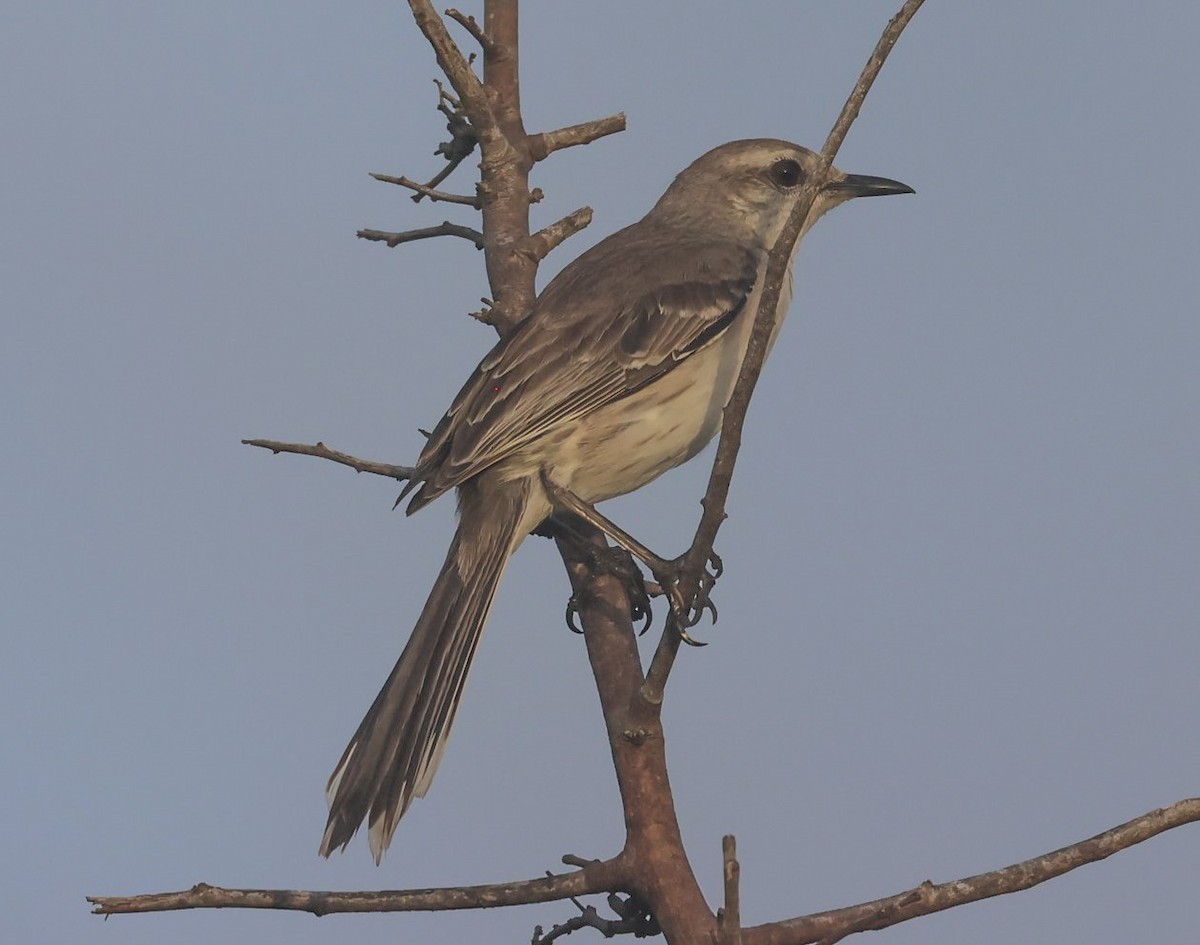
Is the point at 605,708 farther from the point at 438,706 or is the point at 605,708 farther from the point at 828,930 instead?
the point at 828,930

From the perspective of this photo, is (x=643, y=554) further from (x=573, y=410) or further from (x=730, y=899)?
(x=730, y=899)

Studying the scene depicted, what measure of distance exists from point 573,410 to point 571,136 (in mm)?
1540

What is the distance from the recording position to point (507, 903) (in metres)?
3.71

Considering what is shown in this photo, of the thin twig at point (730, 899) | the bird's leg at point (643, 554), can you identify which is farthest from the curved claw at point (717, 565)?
the thin twig at point (730, 899)

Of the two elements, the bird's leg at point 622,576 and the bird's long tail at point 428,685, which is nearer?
the bird's long tail at point 428,685

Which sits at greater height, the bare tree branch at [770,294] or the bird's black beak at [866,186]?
the bird's black beak at [866,186]

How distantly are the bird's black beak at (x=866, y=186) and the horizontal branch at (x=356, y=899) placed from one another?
410 centimetres

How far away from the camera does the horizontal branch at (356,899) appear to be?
11.0 ft

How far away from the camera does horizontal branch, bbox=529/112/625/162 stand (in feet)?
21.3

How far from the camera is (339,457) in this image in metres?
5.46

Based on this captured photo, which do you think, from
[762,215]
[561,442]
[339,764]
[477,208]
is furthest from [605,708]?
[762,215]

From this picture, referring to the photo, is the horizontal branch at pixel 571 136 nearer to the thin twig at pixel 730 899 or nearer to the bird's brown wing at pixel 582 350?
the bird's brown wing at pixel 582 350

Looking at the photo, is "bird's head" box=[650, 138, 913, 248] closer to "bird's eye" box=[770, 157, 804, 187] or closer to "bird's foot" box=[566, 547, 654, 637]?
"bird's eye" box=[770, 157, 804, 187]

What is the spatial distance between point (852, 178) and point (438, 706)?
11.7 ft
